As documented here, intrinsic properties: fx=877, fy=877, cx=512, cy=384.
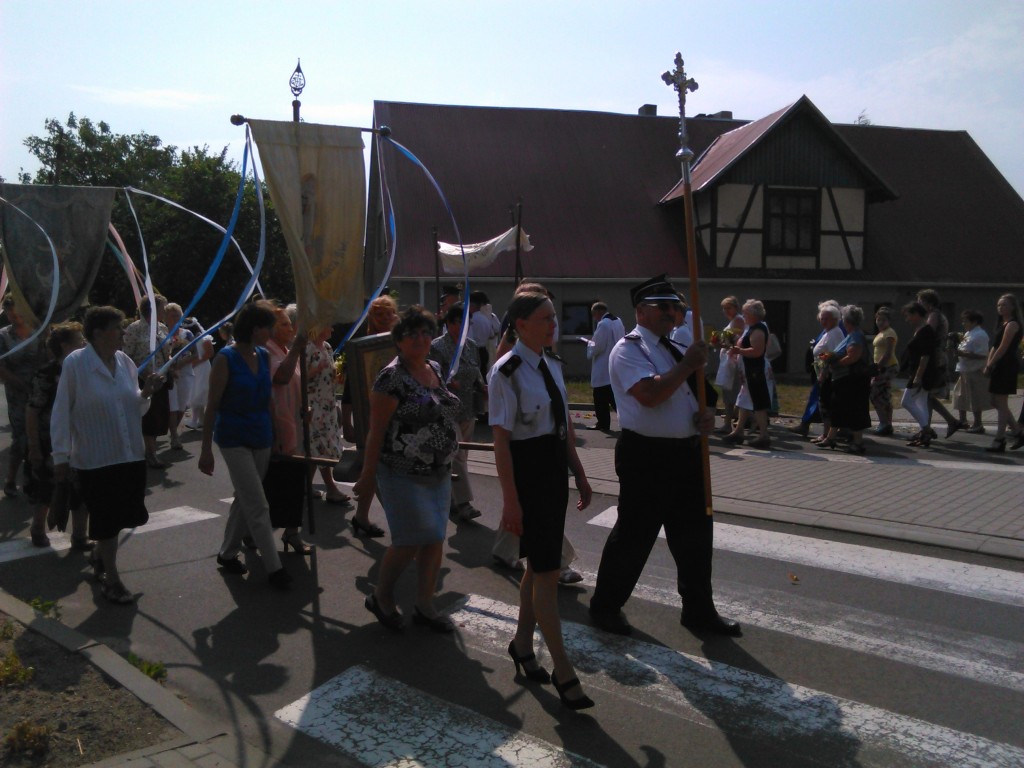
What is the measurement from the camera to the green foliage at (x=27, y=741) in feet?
11.6

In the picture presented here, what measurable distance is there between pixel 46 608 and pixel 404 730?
104 inches

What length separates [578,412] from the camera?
15.3m

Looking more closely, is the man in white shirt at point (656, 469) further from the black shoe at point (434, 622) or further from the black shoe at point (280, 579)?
the black shoe at point (280, 579)

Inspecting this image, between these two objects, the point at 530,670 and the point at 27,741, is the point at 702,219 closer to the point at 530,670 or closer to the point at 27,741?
the point at 530,670

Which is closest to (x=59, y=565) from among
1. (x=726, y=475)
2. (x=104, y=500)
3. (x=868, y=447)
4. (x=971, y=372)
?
(x=104, y=500)

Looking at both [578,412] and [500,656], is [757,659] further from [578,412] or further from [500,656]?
[578,412]

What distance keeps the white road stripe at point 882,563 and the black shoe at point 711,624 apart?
5.08 feet

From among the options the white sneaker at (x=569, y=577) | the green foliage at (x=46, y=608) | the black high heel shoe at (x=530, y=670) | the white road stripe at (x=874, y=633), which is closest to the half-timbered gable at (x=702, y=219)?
the white sneaker at (x=569, y=577)

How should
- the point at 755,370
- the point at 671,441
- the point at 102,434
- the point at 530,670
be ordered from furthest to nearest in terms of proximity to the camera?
the point at 755,370 → the point at 102,434 → the point at 671,441 → the point at 530,670

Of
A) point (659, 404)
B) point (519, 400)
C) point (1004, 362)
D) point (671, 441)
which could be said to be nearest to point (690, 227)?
point (659, 404)

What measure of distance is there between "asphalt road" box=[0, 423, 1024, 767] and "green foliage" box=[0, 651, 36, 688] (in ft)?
2.06

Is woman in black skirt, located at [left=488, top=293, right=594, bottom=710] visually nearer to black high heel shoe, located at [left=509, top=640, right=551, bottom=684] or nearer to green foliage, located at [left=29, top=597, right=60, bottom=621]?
Result: black high heel shoe, located at [left=509, top=640, right=551, bottom=684]

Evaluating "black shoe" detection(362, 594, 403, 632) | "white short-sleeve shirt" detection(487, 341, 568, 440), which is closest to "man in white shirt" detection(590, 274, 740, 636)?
"white short-sleeve shirt" detection(487, 341, 568, 440)

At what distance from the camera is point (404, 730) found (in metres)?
3.86
